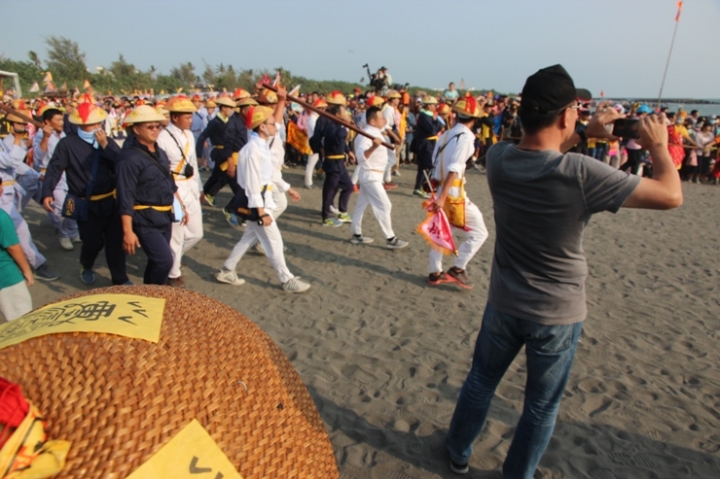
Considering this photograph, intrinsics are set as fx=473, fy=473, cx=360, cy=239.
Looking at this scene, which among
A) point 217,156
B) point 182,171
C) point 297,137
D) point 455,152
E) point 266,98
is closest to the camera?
point 455,152

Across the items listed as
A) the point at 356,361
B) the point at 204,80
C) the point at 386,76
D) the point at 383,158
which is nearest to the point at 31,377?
the point at 356,361

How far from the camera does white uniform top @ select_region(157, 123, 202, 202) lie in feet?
17.7

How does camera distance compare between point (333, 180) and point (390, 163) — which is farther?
point (390, 163)

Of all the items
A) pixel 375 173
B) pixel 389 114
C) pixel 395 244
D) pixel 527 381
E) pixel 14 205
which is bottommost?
pixel 395 244

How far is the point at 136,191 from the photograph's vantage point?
4535 millimetres

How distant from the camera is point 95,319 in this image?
149 centimetres

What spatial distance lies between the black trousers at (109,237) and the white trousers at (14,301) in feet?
5.66

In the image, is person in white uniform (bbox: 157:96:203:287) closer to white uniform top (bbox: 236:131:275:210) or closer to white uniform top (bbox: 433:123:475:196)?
white uniform top (bbox: 236:131:275:210)

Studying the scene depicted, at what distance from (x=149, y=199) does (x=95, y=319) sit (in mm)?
3391

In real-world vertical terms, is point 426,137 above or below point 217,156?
above

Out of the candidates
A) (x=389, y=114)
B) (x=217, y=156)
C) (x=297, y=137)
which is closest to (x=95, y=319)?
(x=217, y=156)

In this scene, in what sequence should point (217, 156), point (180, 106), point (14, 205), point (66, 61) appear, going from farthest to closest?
point (66, 61) → point (217, 156) → point (14, 205) → point (180, 106)

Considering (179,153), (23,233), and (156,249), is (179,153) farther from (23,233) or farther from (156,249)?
(23,233)

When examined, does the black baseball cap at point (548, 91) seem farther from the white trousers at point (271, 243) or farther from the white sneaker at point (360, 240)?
the white sneaker at point (360, 240)
